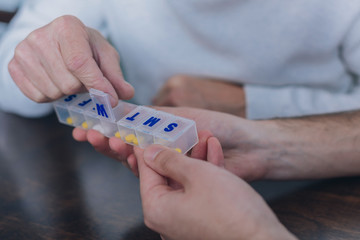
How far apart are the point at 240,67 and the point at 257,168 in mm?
346

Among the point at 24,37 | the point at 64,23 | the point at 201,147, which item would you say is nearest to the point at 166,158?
the point at 201,147

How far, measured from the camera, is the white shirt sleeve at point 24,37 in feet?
2.94

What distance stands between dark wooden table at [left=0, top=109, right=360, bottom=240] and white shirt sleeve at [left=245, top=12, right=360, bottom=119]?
0.26 metres

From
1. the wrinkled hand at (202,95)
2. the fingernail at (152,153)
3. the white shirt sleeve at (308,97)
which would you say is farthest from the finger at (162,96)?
the fingernail at (152,153)

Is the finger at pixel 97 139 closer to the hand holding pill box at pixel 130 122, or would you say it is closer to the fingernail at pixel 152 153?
the hand holding pill box at pixel 130 122

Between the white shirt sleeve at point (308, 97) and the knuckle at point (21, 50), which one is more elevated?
the knuckle at point (21, 50)

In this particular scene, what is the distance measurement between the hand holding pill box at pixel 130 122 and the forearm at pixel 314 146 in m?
0.20

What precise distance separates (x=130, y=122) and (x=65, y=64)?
154 mm

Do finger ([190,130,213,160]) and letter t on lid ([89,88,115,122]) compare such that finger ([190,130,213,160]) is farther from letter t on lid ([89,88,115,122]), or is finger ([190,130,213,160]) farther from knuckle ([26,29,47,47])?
knuckle ([26,29,47,47])

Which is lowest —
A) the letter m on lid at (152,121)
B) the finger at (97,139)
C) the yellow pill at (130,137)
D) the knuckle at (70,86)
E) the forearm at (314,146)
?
the forearm at (314,146)

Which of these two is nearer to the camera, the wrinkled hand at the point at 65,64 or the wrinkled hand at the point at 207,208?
the wrinkled hand at the point at 207,208

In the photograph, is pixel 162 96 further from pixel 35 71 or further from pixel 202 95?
pixel 35 71

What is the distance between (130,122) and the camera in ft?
1.96

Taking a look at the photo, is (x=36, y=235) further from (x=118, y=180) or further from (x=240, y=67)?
(x=240, y=67)
